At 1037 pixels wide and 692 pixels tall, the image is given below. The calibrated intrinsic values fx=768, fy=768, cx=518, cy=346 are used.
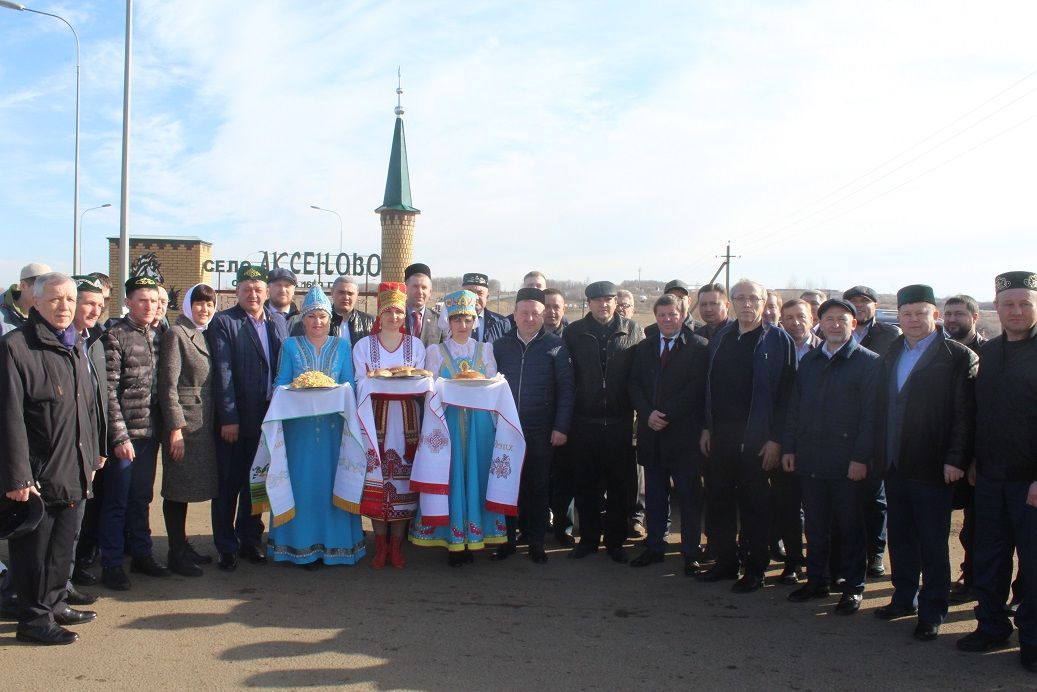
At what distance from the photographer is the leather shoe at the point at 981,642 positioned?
4.31 m

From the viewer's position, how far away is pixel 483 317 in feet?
23.2

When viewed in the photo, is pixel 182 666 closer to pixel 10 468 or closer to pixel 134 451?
pixel 10 468

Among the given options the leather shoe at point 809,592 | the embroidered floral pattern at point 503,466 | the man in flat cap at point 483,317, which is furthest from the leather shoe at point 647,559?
the man in flat cap at point 483,317

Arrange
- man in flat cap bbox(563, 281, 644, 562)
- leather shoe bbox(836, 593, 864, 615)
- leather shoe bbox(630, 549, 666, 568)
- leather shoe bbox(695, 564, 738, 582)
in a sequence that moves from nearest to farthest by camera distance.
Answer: leather shoe bbox(836, 593, 864, 615)
leather shoe bbox(695, 564, 738, 582)
leather shoe bbox(630, 549, 666, 568)
man in flat cap bbox(563, 281, 644, 562)

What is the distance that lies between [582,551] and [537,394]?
1.31 m

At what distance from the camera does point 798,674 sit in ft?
13.2

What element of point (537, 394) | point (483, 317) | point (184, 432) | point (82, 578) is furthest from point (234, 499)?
point (483, 317)

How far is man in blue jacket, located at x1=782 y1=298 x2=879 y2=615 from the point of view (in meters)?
4.90

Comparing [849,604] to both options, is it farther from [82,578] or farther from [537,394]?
[82,578]

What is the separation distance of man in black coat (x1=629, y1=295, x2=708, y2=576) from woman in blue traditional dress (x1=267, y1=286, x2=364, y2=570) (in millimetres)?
2266

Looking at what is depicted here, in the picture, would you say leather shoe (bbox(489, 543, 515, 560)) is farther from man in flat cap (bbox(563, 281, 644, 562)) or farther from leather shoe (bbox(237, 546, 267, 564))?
leather shoe (bbox(237, 546, 267, 564))

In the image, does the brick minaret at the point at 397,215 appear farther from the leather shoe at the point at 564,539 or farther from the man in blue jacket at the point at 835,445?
the man in blue jacket at the point at 835,445

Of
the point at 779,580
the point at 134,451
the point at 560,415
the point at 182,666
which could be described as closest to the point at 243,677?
the point at 182,666

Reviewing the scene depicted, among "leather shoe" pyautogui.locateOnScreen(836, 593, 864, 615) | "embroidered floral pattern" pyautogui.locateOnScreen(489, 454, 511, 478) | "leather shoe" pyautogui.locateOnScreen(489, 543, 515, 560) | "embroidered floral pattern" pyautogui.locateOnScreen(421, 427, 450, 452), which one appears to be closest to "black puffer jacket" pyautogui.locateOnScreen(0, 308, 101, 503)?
"embroidered floral pattern" pyautogui.locateOnScreen(421, 427, 450, 452)
